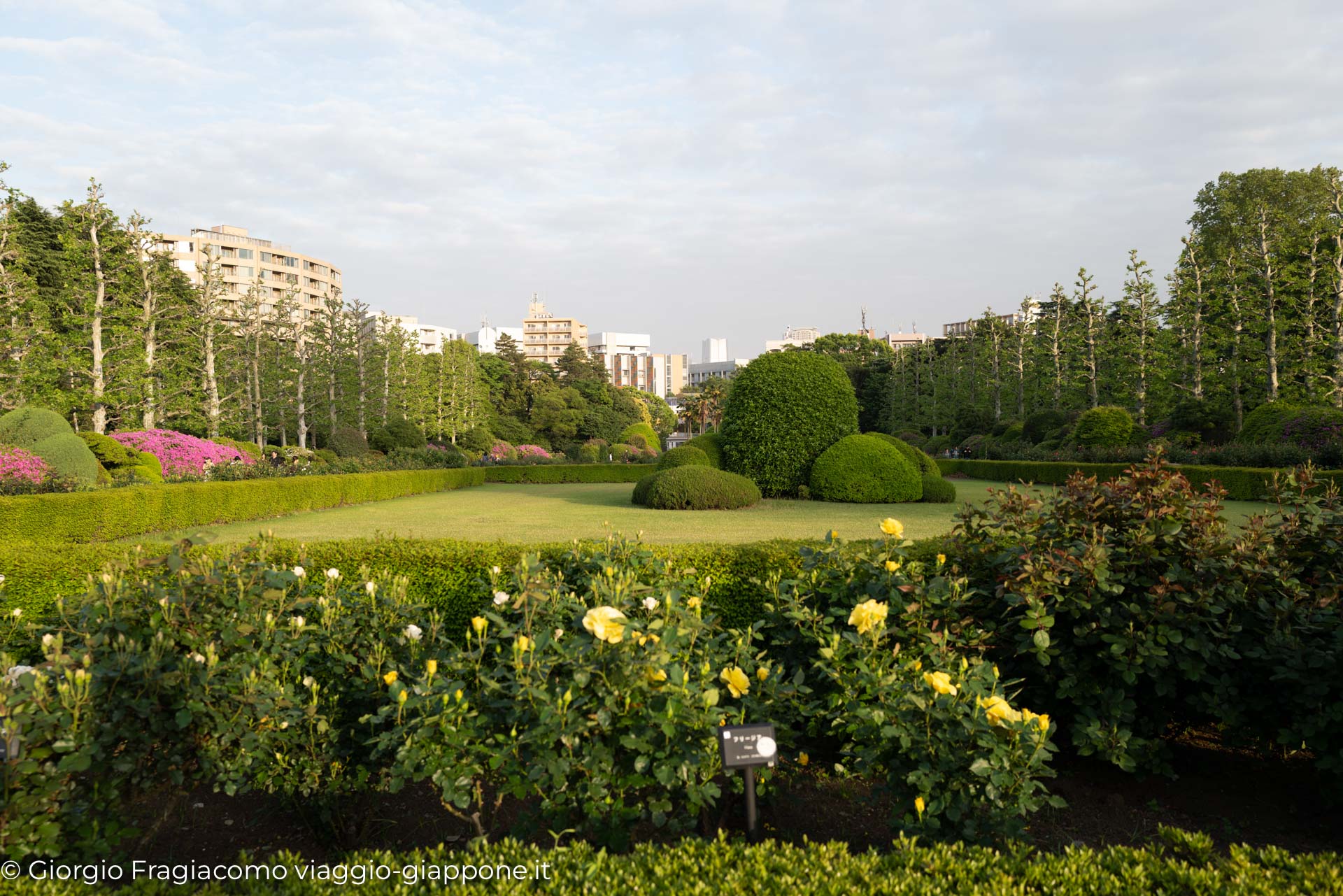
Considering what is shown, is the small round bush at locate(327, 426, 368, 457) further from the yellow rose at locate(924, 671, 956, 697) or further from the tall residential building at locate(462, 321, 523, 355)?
the tall residential building at locate(462, 321, 523, 355)

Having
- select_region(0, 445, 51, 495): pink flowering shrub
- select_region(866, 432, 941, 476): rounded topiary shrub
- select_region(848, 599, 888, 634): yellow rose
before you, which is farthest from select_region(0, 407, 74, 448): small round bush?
select_region(848, 599, 888, 634): yellow rose

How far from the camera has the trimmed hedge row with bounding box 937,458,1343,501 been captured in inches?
587

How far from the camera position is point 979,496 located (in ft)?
58.3

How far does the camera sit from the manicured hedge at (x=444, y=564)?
4793mm

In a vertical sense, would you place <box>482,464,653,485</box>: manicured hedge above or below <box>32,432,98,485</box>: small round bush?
below

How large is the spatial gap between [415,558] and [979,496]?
15.6m

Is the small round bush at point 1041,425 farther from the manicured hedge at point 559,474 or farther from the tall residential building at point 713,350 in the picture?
the tall residential building at point 713,350

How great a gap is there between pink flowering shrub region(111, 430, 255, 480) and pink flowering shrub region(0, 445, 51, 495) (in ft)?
13.1

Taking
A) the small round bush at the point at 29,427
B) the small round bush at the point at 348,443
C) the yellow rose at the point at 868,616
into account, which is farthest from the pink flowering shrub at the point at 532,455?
the yellow rose at the point at 868,616

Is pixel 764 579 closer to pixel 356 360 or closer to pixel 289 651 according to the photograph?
pixel 289 651

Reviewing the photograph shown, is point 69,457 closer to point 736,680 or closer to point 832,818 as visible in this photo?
point 736,680

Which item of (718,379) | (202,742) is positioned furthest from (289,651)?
(718,379)

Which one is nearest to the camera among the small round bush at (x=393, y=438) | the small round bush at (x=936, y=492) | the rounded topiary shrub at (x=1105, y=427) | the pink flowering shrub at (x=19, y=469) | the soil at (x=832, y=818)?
the soil at (x=832, y=818)

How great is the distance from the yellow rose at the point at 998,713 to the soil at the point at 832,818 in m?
0.62
